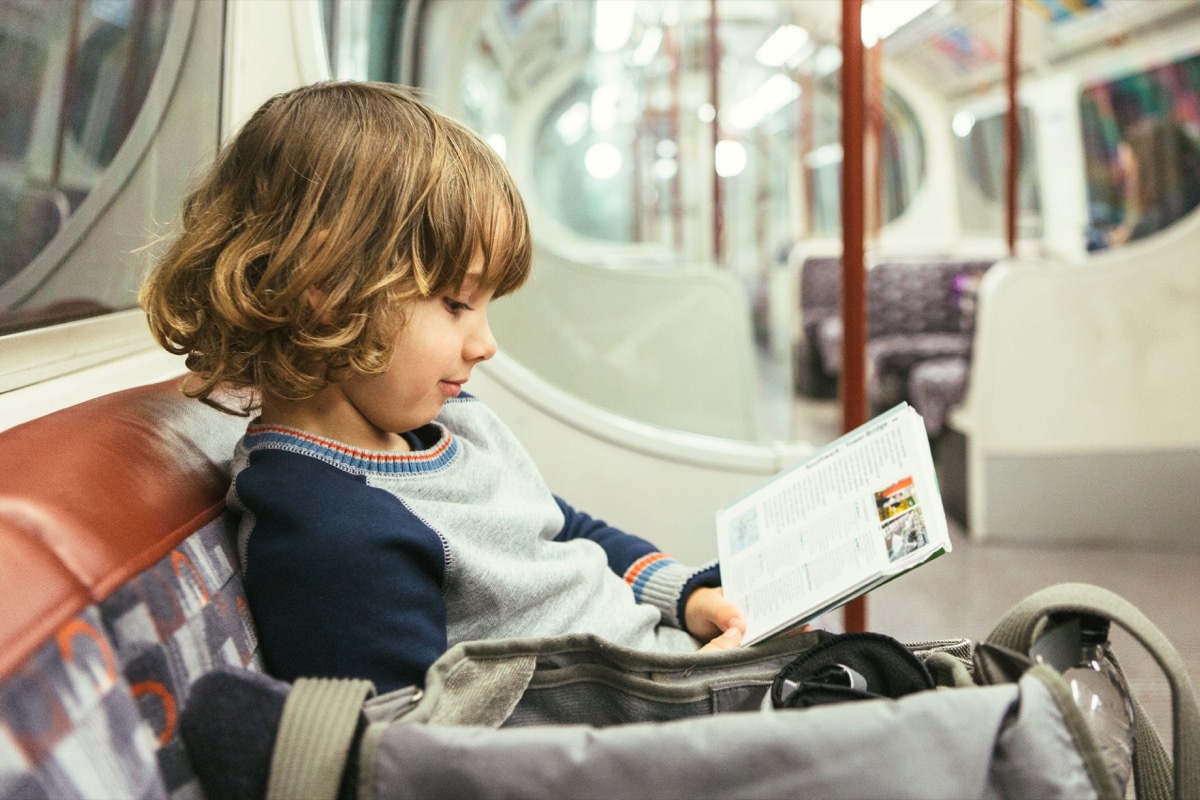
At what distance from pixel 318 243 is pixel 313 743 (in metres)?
0.43

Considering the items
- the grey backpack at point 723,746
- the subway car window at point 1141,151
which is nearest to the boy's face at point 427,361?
the grey backpack at point 723,746

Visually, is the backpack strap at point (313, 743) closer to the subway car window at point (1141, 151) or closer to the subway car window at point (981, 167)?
the subway car window at point (1141, 151)

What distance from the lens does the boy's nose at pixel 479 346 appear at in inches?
36.3

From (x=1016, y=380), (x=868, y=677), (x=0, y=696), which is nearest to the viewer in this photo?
(x=0, y=696)

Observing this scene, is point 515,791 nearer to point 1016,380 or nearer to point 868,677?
point 868,677

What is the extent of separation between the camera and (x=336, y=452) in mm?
878

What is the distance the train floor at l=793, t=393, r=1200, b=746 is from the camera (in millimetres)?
2473

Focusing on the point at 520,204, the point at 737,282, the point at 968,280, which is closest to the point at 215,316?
the point at 520,204

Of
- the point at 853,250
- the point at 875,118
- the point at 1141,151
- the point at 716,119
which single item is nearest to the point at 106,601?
the point at 853,250

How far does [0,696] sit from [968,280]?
17.9 ft

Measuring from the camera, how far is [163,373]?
120 centimetres

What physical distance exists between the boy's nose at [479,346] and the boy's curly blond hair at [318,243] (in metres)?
0.05

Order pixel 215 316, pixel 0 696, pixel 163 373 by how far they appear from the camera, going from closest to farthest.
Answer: pixel 0 696, pixel 215 316, pixel 163 373

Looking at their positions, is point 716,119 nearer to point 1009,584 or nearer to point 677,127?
point 677,127
